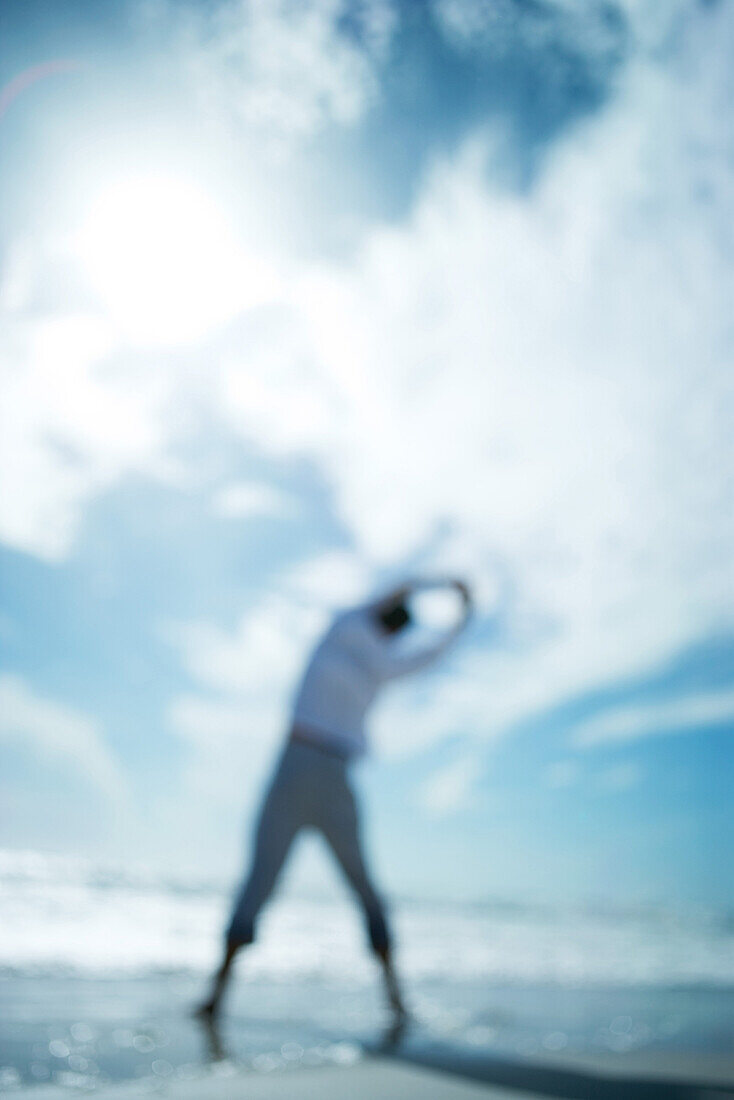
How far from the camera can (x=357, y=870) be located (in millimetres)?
3166

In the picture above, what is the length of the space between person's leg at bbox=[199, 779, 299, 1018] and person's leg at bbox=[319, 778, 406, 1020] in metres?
0.16

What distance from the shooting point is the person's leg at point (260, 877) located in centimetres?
296

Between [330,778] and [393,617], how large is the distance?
28.5 inches

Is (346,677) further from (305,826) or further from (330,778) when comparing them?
(305,826)

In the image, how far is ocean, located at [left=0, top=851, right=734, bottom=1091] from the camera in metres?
2.34

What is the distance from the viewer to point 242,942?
2963 mm

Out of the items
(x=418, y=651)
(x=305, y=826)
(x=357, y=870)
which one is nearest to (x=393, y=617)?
(x=418, y=651)

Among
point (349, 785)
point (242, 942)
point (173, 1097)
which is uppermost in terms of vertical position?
point (349, 785)

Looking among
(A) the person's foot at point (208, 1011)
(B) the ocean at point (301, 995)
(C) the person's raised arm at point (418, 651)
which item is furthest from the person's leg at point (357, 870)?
(A) the person's foot at point (208, 1011)

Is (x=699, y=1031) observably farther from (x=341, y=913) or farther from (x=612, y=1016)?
(x=341, y=913)

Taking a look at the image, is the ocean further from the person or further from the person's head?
the person's head

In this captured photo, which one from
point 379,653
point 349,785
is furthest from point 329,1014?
point 379,653

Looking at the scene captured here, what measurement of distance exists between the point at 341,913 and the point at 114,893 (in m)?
3.59

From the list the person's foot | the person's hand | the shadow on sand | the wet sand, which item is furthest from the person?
the wet sand
